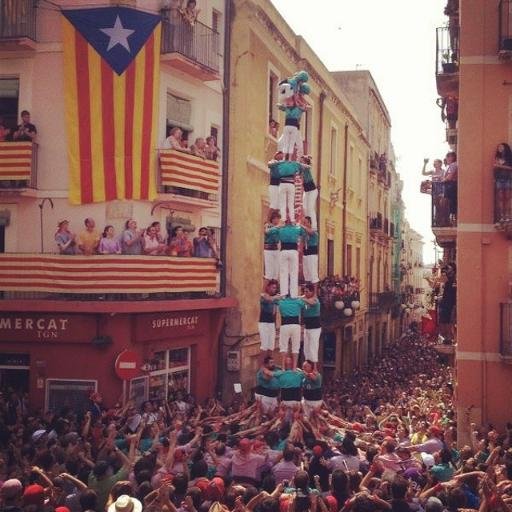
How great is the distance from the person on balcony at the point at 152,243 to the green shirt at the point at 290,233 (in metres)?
3.41

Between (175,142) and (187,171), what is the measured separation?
73 centimetres

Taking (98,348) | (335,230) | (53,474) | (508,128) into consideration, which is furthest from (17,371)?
(335,230)

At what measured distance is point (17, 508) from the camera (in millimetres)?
6988

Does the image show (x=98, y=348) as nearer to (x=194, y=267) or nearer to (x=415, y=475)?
(x=194, y=267)

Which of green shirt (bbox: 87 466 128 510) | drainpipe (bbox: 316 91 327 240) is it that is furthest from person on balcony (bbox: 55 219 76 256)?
drainpipe (bbox: 316 91 327 240)

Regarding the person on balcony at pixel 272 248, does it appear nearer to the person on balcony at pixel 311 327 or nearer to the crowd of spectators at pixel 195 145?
the person on balcony at pixel 311 327

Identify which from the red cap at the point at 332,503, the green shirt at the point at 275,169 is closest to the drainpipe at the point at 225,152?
the green shirt at the point at 275,169

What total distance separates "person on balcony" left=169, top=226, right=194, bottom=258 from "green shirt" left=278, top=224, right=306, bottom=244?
11.9ft

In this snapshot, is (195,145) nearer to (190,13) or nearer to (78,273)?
(190,13)

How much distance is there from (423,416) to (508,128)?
6238 mm

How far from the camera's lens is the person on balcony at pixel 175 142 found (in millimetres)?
17234

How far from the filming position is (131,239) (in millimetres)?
16172

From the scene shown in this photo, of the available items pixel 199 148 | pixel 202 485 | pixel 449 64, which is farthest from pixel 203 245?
pixel 202 485

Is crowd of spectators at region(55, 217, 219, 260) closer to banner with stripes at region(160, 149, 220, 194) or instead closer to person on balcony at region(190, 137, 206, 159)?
banner with stripes at region(160, 149, 220, 194)
